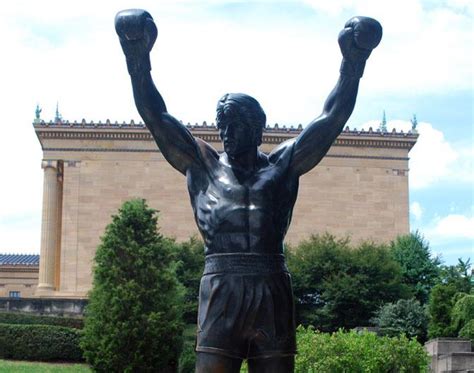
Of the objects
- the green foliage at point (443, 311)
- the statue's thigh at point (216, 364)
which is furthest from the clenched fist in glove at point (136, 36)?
the green foliage at point (443, 311)

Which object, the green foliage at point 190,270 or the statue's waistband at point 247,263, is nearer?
the statue's waistband at point 247,263

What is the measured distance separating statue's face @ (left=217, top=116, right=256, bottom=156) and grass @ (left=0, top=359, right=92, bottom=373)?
30.3m

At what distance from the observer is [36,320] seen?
4275 cm

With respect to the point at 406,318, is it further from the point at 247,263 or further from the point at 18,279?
the point at 18,279

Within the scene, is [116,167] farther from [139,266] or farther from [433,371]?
[433,371]

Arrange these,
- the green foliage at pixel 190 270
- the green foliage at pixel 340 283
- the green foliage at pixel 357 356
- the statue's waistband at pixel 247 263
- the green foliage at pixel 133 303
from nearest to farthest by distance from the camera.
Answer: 1. the statue's waistband at pixel 247 263
2. the green foliage at pixel 357 356
3. the green foliage at pixel 133 303
4. the green foliage at pixel 190 270
5. the green foliage at pixel 340 283

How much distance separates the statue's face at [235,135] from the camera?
19.9 feet

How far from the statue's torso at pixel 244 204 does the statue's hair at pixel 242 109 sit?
0.26 metres

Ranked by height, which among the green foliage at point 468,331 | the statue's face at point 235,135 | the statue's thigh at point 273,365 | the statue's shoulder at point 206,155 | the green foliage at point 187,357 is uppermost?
the statue's face at point 235,135

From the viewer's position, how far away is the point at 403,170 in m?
66.3

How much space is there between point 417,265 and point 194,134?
16.8 metres

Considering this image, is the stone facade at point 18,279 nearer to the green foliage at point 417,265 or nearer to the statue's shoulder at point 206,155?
the green foliage at point 417,265

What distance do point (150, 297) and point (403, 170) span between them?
1336 inches

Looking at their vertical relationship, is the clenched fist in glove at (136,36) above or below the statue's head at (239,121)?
above
